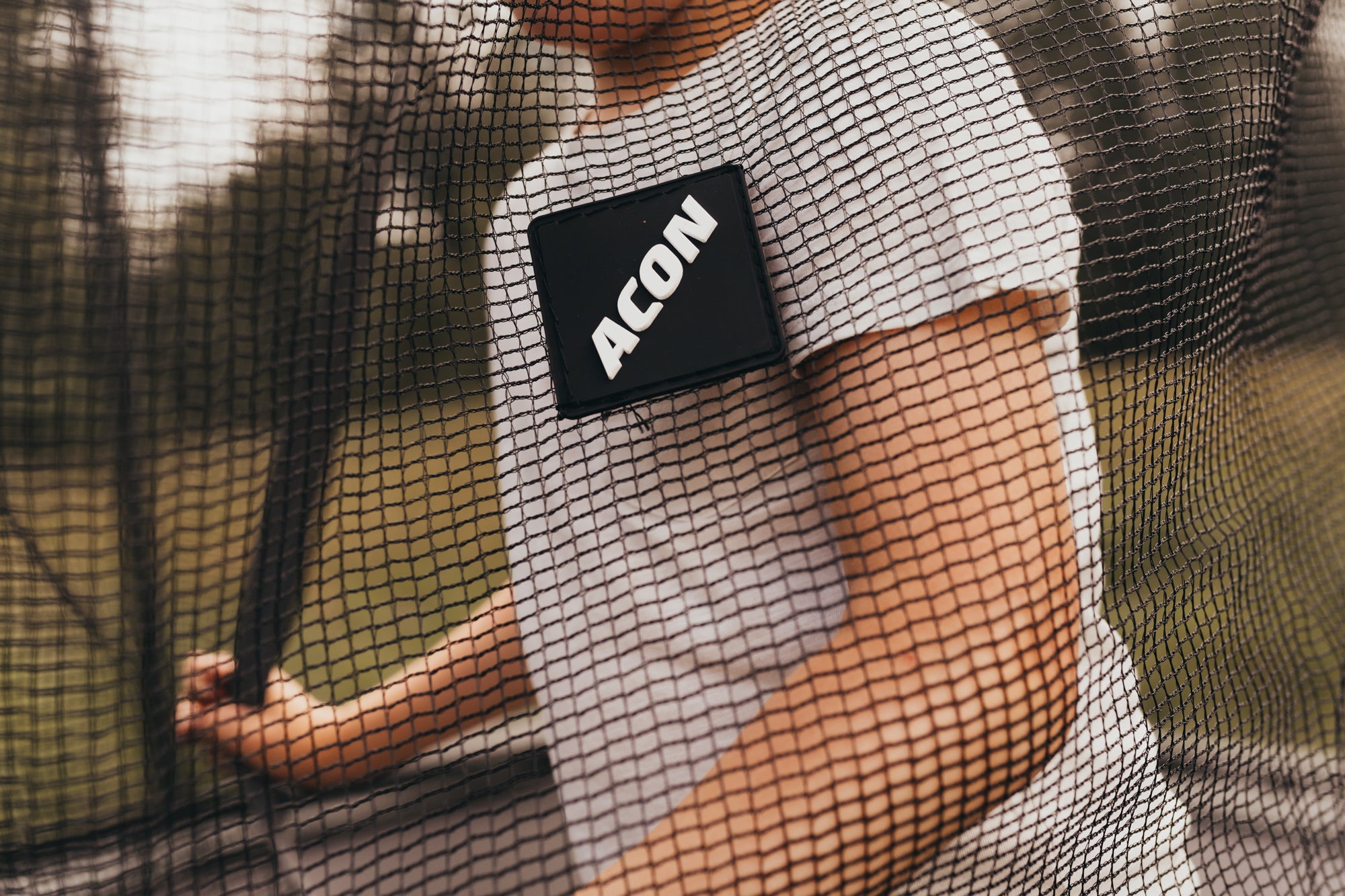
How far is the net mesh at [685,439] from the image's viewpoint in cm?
39

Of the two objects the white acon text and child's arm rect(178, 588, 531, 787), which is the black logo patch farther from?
child's arm rect(178, 588, 531, 787)

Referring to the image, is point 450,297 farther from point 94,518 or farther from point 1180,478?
point 1180,478

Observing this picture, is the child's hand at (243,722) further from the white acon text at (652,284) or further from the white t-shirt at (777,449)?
the white acon text at (652,284)

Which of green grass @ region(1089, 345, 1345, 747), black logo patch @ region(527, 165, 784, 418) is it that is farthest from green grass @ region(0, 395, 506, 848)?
green grass @ region(1089, 345, 1345, 747)

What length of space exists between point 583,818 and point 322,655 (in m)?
0.66

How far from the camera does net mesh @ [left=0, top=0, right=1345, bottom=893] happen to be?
39 cm

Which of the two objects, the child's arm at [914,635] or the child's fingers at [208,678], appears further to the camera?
the child's fingers at [208,678]

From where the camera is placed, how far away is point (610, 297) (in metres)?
0.41

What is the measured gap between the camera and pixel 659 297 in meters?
0.40

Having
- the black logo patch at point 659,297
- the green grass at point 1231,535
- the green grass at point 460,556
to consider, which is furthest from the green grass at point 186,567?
the green grass at point 1231,535

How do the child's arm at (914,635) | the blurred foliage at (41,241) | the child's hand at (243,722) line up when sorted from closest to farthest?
the child's arm at (914,635), the blurred foliage at (41,241), the child's hand at (243,722)

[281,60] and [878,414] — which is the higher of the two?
[281,60]

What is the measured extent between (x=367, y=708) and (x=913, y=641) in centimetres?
48

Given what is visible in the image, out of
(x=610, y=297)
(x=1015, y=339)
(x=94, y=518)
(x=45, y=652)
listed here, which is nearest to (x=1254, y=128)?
(x=1015, y=339)
